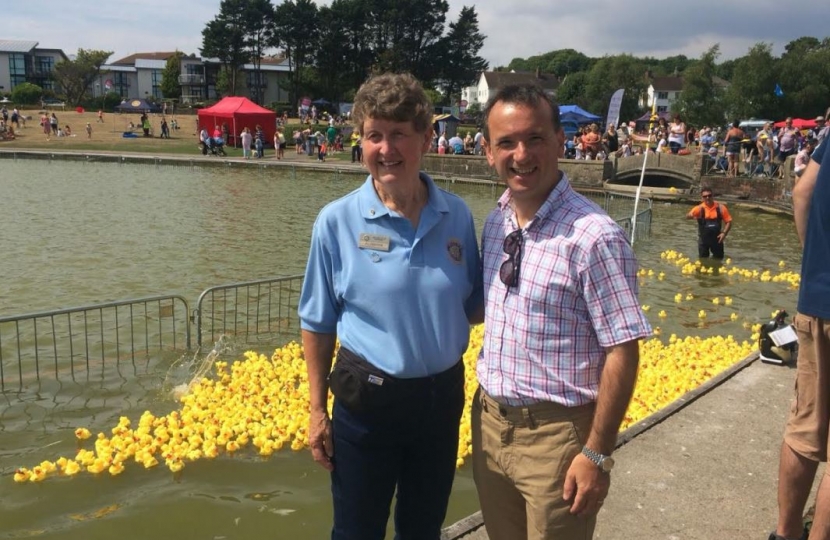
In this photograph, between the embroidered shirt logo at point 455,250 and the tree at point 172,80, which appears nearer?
the embroidered shirt logo at point 455,250

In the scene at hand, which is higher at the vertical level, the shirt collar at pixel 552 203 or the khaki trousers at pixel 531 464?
the shirt collar at pixel 552 203

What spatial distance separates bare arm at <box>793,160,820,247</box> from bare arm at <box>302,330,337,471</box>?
1.96 m

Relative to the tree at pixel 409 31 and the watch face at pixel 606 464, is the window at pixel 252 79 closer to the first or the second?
the tree at pixel 409 31

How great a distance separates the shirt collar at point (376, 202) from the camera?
246cm

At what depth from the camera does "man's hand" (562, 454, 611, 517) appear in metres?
2.23

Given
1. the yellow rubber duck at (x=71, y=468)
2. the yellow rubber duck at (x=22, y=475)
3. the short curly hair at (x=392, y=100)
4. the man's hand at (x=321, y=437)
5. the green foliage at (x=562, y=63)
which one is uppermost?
the green foliage at (x=562, y=63)

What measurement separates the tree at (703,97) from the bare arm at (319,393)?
61853 mm

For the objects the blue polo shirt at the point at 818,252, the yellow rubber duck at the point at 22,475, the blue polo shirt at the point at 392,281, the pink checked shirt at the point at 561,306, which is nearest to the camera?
the pink checked shirt at the point at 561,306

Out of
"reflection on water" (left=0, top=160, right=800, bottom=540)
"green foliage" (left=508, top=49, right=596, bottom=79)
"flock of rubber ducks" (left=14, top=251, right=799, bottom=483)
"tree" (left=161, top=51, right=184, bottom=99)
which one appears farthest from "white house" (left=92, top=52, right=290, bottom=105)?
"flock of rubber ducks" (left=14, top=251, right=799, bottom=483)

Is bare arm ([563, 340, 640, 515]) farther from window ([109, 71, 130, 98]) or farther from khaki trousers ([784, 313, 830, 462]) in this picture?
window ([109, 71, 130, 98])

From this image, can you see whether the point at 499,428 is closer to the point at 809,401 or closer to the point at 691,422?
the point at 809,401

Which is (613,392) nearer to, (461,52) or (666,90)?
(461,52)

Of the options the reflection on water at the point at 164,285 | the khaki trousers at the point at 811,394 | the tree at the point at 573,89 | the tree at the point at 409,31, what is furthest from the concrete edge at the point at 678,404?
the tree at the point at 573,89

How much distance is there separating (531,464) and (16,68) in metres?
135
